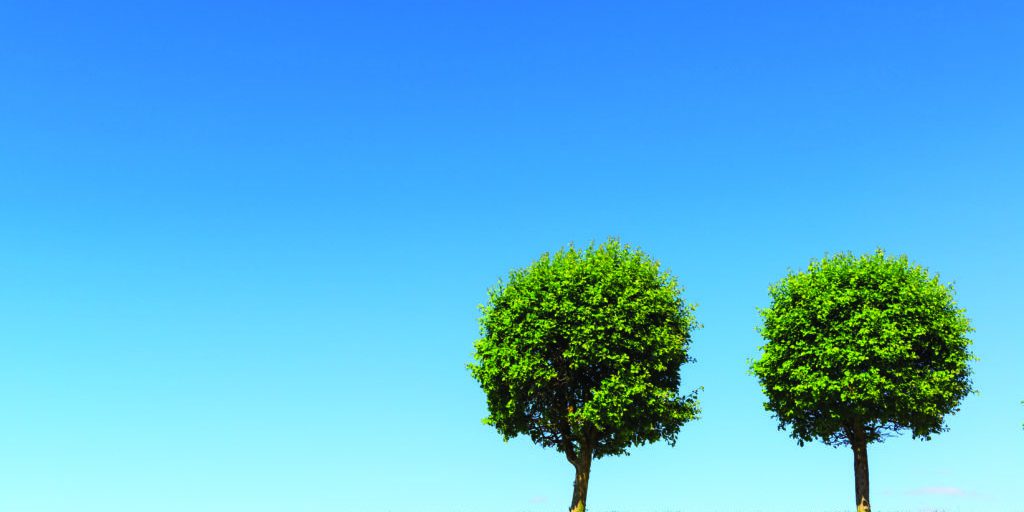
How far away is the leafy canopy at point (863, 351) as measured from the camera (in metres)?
47.8

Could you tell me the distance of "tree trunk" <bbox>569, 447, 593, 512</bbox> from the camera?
48.3m

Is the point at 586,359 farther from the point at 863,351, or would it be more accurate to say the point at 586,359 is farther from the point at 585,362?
the point at 863,351

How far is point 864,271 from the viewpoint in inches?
2002

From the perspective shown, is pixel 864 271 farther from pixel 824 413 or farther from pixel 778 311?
pixel 824 413

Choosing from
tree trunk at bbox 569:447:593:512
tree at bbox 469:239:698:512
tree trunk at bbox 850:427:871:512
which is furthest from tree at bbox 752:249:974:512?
tree trunk at bbox 569:447:593:512

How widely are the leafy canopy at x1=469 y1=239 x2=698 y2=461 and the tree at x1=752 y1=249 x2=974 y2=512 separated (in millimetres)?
6043

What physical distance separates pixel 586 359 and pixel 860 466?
1692 centimetres

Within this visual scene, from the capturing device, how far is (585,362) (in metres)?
48.1

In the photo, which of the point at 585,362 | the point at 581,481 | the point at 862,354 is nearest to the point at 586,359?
the point at 585,362

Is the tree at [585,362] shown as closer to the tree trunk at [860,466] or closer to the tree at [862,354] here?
the tree at [862,354]

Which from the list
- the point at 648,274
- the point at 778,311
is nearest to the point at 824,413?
the point at 778,311

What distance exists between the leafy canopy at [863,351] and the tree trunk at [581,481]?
1159 centimetres

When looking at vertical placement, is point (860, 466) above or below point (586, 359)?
below

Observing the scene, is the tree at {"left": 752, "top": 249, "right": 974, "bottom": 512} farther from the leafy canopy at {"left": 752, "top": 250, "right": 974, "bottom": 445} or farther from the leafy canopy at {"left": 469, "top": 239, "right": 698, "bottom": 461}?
the leafy canopy at {"left": 469, "top": 239, "right": 698, "bottom": 461}
